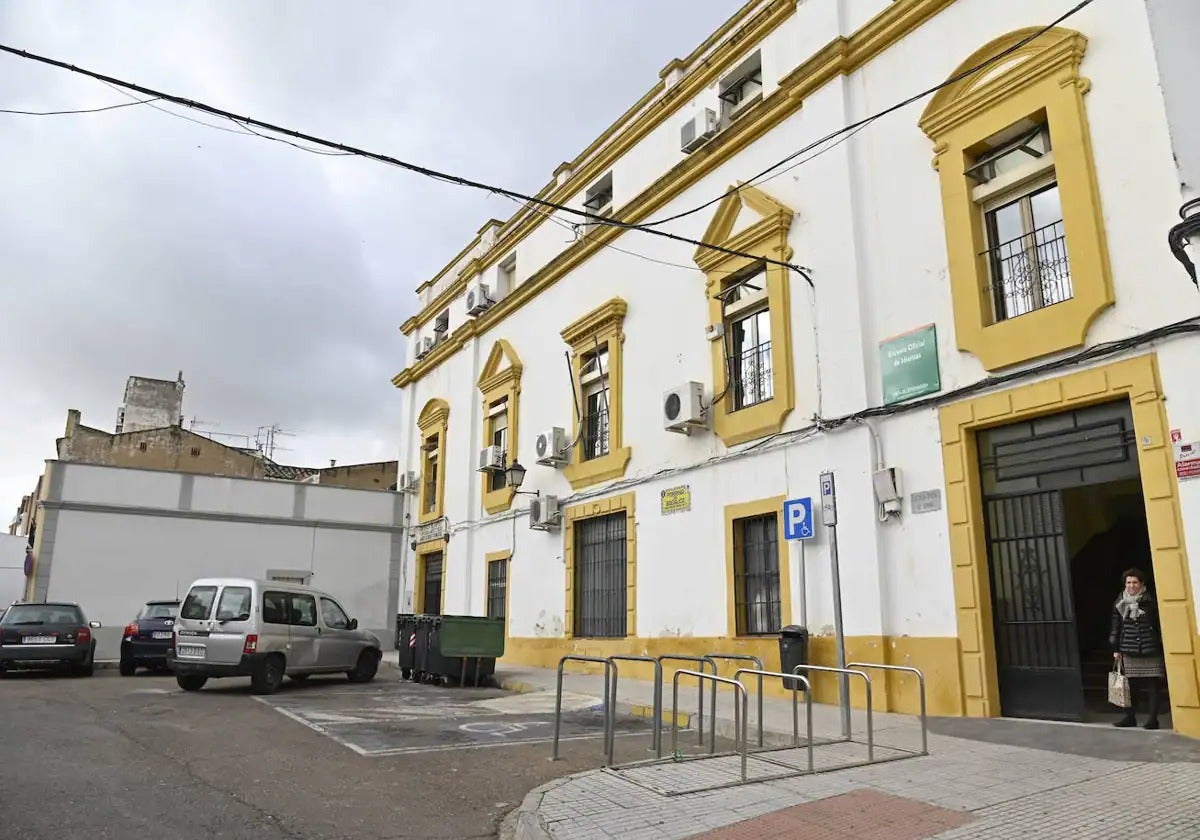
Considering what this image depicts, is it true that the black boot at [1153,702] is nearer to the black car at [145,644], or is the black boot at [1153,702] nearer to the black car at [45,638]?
the black car at [145,644]

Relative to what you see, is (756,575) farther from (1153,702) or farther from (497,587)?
(497,587)

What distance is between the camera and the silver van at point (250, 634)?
12.6 m

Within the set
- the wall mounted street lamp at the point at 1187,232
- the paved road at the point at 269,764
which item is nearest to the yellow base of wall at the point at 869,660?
the paved road at the point at 269,764

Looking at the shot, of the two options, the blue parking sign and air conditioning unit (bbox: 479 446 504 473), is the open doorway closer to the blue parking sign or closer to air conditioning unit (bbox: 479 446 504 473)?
the blue parking sign

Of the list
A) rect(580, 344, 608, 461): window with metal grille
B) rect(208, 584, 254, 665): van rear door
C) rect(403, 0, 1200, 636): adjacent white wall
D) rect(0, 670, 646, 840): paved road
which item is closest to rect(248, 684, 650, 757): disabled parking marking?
rect(0, 670, 646, 840): paved road

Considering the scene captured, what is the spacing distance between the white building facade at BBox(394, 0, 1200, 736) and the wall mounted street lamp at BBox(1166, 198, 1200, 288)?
1318 mm

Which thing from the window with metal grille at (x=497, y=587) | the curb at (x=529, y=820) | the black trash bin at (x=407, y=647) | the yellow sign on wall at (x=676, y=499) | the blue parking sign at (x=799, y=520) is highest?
the yellow sign on wall at (x=676, y=499)

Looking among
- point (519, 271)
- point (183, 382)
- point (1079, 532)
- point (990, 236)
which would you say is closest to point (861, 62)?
point (990, 236)

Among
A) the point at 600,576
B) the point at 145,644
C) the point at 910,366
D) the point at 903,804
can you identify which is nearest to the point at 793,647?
the point at 910,366

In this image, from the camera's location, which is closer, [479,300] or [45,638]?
[45,638]

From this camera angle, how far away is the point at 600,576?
54.5 feet

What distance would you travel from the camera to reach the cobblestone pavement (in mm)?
5090

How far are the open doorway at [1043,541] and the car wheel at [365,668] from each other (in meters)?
10.2

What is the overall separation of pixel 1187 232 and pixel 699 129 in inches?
371
